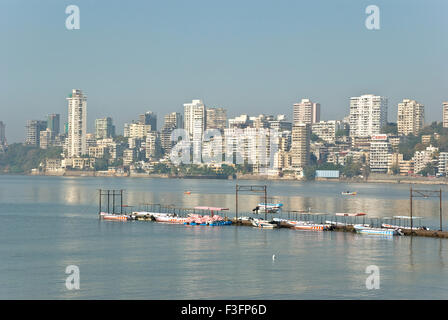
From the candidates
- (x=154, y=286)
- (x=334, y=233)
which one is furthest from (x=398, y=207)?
(x=154, y=286)

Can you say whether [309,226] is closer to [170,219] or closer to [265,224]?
[265,224]

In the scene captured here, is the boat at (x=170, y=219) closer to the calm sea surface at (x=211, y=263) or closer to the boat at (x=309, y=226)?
the calm sea surface at (x=211, y=263)

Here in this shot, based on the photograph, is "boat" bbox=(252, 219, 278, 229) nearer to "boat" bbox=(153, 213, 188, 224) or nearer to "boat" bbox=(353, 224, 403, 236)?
"boat" bbox=(153, 213, 188, 224)

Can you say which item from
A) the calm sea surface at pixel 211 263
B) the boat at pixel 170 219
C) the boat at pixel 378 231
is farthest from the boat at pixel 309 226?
the boat at pixel 170 219

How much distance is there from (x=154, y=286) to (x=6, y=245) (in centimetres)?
1858

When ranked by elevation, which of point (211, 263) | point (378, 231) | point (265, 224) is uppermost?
point (265, 224)

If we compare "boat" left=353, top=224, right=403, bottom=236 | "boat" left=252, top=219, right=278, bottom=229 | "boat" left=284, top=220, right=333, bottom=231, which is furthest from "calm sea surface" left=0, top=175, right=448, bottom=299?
"boat" left=284, top=220, right=333, bottom=231

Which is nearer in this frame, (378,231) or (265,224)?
(378,231)

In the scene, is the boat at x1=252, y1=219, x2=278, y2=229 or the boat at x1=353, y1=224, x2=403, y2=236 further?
the boat at x1=252, y1=219, x2=278, y2=229

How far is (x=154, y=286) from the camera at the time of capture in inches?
1395

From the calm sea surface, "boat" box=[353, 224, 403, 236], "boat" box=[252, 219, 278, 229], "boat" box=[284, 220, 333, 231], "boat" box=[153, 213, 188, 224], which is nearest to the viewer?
the calm sea surface

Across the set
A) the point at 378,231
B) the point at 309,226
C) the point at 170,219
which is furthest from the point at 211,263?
the point at 170,219

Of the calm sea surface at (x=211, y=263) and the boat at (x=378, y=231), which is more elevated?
the boat at (x=378, y=231)
